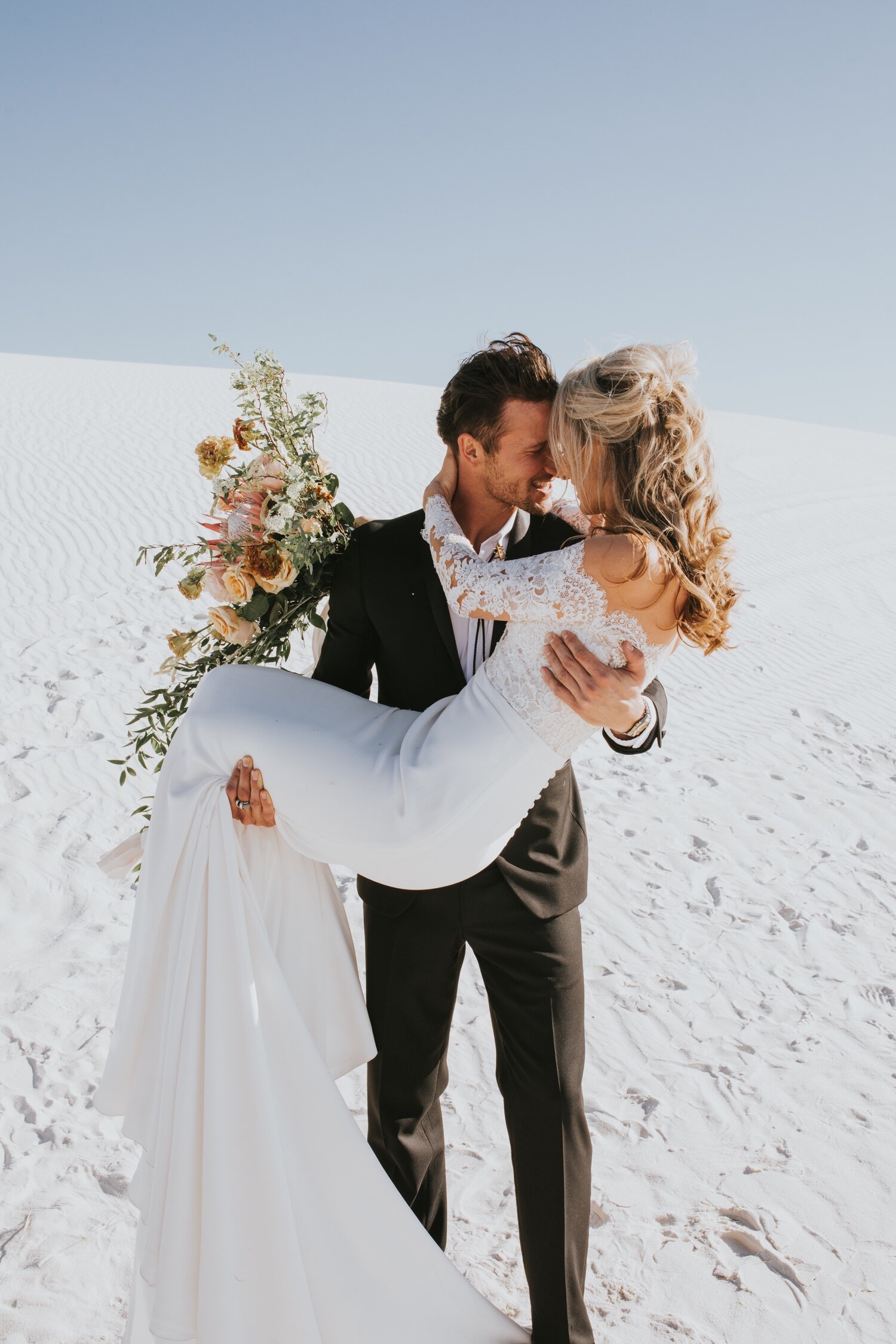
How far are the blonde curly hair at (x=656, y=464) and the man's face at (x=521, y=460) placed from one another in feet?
0.64

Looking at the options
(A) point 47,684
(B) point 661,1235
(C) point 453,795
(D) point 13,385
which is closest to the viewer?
(C) point 453,795

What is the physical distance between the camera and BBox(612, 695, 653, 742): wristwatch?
2.48 metres

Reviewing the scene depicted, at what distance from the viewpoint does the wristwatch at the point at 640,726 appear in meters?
2.48

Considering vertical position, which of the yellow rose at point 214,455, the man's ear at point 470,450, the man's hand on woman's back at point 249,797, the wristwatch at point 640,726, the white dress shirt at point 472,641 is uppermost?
the man's ear at point 470,450

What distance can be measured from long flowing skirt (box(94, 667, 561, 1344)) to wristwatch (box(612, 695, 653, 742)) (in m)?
0.25

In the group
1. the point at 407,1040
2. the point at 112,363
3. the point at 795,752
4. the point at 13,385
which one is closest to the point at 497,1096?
the point at 407,1040

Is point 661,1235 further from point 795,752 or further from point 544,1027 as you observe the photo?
point 795,752

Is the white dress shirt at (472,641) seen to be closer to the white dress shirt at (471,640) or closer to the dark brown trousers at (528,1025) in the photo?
the white dress shirt at (471,640)

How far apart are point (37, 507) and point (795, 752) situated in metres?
10.1

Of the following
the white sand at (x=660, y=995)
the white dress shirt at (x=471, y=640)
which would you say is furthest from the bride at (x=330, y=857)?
the white sand at (x=660, y=995)

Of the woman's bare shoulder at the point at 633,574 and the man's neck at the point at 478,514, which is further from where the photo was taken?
the man's neck at the point at 478,514

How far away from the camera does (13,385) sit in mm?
22688

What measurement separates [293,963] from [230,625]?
3.05ft

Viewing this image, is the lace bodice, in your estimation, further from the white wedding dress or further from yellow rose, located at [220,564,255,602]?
yellow rose, located at [220,564,255,602]
